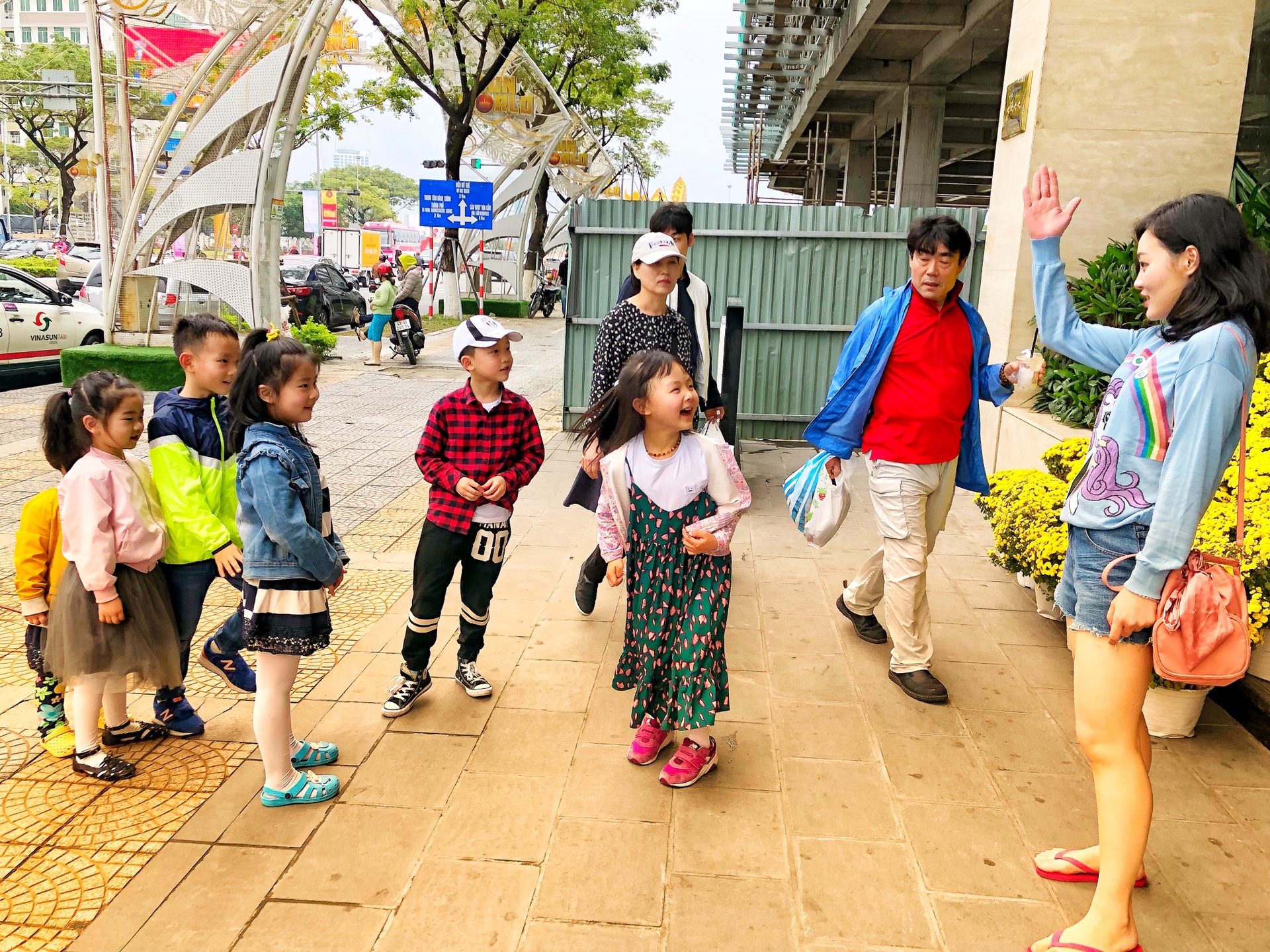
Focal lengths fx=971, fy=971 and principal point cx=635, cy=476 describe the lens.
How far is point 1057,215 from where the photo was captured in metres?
2.58

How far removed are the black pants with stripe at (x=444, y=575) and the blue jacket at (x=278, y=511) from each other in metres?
0.56

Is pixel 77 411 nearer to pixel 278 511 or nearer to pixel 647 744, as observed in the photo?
pixel 278 511

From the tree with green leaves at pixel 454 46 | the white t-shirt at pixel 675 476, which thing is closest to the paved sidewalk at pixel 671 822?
the white t-shirt at pixel 675 476

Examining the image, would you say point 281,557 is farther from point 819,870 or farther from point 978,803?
point 978,803

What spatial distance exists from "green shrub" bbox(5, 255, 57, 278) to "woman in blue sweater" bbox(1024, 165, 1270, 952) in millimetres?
24019

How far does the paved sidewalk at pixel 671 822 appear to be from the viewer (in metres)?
2.45

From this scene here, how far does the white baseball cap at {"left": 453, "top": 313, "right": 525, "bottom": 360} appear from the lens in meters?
3.28

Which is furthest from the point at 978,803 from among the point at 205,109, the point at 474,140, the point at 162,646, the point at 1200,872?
the point at 474,140

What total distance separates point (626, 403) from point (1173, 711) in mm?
2306

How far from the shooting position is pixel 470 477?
3.42 metres

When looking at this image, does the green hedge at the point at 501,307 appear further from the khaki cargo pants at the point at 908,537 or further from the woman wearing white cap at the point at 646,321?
the khaki cargo pants at the point at 908,537

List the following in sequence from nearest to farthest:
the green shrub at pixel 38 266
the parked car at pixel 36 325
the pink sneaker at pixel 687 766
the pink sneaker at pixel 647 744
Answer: the pink sneaker at pixel 687 766, the pink sneaker at pixel 647 744, the parked car at pixel 36 325, the green shrub at pixel 38 266

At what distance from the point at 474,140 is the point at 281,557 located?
22.7 m

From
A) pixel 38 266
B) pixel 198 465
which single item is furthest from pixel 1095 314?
pixel 38 266
